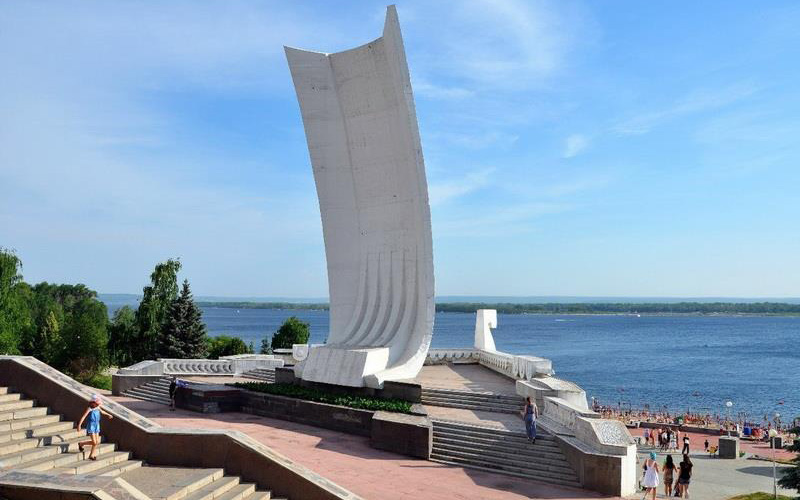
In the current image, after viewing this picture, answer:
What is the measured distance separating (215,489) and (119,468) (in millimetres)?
1593

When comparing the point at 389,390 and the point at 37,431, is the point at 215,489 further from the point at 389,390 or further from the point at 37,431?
the point at 389,390

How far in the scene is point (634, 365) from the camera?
7288 centimetres

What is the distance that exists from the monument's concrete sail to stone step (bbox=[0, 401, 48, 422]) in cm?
802

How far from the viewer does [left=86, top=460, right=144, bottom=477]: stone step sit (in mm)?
9831

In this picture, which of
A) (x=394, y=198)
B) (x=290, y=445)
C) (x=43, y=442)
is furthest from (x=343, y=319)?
(x=43, y=442)

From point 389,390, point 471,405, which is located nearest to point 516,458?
point 471,405

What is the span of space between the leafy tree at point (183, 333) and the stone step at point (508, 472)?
67.5ft

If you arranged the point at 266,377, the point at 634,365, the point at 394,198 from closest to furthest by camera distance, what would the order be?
the point at 394,198, the point at 266,377, the point at 634,365

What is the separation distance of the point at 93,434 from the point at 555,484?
7.87 metres

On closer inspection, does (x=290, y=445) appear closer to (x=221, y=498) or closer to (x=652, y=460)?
(x=221, y=498)

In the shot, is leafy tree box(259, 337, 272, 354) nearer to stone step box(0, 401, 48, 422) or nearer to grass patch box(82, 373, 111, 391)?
grass patch box(82, 373, 111, 391)

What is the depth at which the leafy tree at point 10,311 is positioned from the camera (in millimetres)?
29531

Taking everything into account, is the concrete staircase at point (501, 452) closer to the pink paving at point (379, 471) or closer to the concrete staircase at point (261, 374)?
the pink paving at point (379, 471)

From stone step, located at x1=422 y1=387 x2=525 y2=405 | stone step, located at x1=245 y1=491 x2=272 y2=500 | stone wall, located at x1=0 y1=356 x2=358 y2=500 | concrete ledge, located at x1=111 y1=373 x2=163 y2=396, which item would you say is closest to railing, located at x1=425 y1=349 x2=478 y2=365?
stone step, located at x1=422 y1=387 x2=525 y2=405
